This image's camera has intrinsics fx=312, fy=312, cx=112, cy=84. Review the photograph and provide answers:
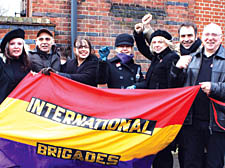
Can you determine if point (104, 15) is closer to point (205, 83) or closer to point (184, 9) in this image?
point (184, 9)

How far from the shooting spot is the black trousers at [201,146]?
3.44 metres

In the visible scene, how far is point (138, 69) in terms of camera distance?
171 inches

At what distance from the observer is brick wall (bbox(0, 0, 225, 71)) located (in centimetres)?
543

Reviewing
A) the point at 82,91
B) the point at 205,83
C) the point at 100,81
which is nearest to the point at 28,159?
the point at 82,91

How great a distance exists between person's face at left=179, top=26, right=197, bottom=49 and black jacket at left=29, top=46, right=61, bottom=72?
1681 millimetres

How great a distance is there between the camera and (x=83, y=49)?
13.6 ft

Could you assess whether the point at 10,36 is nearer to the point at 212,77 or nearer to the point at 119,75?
the point at 119,75

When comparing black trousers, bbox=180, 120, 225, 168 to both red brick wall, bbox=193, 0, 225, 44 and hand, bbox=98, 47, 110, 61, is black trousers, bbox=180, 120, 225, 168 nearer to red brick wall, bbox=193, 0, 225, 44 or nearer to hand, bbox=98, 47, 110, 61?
hand, bbox=98, 47, 110, 61

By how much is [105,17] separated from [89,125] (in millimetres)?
2832

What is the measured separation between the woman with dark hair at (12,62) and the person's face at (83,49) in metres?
0.68

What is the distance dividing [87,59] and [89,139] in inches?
44.8

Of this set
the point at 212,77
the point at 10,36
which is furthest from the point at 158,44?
the point at 10,36

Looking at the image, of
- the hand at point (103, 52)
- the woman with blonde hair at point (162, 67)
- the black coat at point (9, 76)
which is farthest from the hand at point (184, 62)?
the black coat at point (9, 76)

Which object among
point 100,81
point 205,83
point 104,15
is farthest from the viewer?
point 104,15
